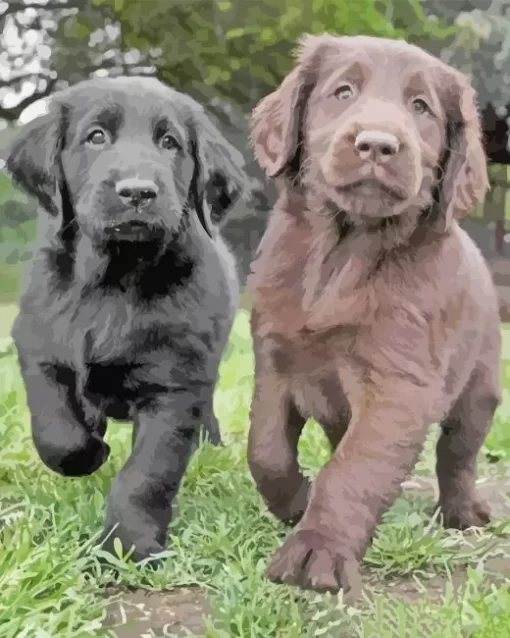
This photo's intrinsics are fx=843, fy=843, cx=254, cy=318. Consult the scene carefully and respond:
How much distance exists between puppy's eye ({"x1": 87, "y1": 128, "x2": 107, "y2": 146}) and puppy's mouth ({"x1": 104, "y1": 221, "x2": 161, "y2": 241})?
8.0 inches

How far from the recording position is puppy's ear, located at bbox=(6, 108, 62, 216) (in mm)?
1758

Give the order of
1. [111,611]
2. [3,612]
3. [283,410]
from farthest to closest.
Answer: [283,410] < [111,611] < [3,612]

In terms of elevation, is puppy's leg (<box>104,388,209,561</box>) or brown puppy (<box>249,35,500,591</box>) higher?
brown puppy (<box>249,35,500,591</box>)

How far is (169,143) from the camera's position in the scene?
1.78 metres

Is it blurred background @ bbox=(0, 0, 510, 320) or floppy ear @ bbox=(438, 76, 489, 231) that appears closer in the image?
floppy ear @ bbox=(438, 76, 489, 231)

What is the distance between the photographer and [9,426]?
224 centimetres

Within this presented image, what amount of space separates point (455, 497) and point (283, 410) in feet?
1.66

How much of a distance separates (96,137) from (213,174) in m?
0.26

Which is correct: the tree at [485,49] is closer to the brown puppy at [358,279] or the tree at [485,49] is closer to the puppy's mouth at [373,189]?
the brown puppy at [358,279]

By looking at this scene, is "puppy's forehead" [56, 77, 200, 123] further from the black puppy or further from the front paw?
the front paw

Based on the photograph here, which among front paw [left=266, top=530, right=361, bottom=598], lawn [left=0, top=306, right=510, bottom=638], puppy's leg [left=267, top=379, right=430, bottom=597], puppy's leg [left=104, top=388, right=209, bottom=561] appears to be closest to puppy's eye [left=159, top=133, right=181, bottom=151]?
lawn [left=0, top=306, right=510, bottom=638]

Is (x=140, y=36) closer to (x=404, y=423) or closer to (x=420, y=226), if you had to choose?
(x=420, y=226)

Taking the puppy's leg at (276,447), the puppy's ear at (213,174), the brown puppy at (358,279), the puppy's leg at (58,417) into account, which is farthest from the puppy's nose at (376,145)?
the puppy's leg at (58,417)

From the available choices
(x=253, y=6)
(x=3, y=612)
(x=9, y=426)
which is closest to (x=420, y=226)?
(x=253, y=6)
